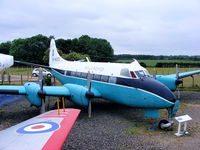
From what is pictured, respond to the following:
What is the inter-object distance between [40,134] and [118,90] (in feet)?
21.1

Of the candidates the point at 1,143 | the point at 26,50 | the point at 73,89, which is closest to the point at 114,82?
the point at 73,89

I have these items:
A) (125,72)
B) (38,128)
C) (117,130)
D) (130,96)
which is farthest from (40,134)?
(125,72)

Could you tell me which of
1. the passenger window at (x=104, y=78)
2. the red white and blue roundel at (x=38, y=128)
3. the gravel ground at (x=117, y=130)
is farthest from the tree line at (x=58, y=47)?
the red white and blue roundel at (x=38, y=128)

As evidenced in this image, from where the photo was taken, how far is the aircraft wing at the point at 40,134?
4.59 meters

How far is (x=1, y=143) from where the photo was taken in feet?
15.3

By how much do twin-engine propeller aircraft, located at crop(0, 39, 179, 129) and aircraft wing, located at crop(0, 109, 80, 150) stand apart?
4225mm

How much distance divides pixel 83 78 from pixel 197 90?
1246 centimetres

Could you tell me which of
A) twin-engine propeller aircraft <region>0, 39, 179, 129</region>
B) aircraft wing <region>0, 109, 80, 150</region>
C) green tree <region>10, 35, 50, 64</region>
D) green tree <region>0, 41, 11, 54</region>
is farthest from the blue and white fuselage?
green tree <region>0, 41, 11, 54</region>

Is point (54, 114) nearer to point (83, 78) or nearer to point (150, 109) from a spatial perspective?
point (150, 109)

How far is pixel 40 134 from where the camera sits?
17.4 ft

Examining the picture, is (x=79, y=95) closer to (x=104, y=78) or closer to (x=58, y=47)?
(x=104, y=78)

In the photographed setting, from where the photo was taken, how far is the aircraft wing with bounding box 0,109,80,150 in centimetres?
459

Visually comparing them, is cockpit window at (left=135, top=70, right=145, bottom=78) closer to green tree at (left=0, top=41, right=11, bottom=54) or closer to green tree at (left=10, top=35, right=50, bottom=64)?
green tree at (left=10, top=35, right=50, bottom=64)

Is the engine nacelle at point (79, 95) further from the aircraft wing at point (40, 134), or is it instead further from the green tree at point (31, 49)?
the green tree at point (31, 49)
